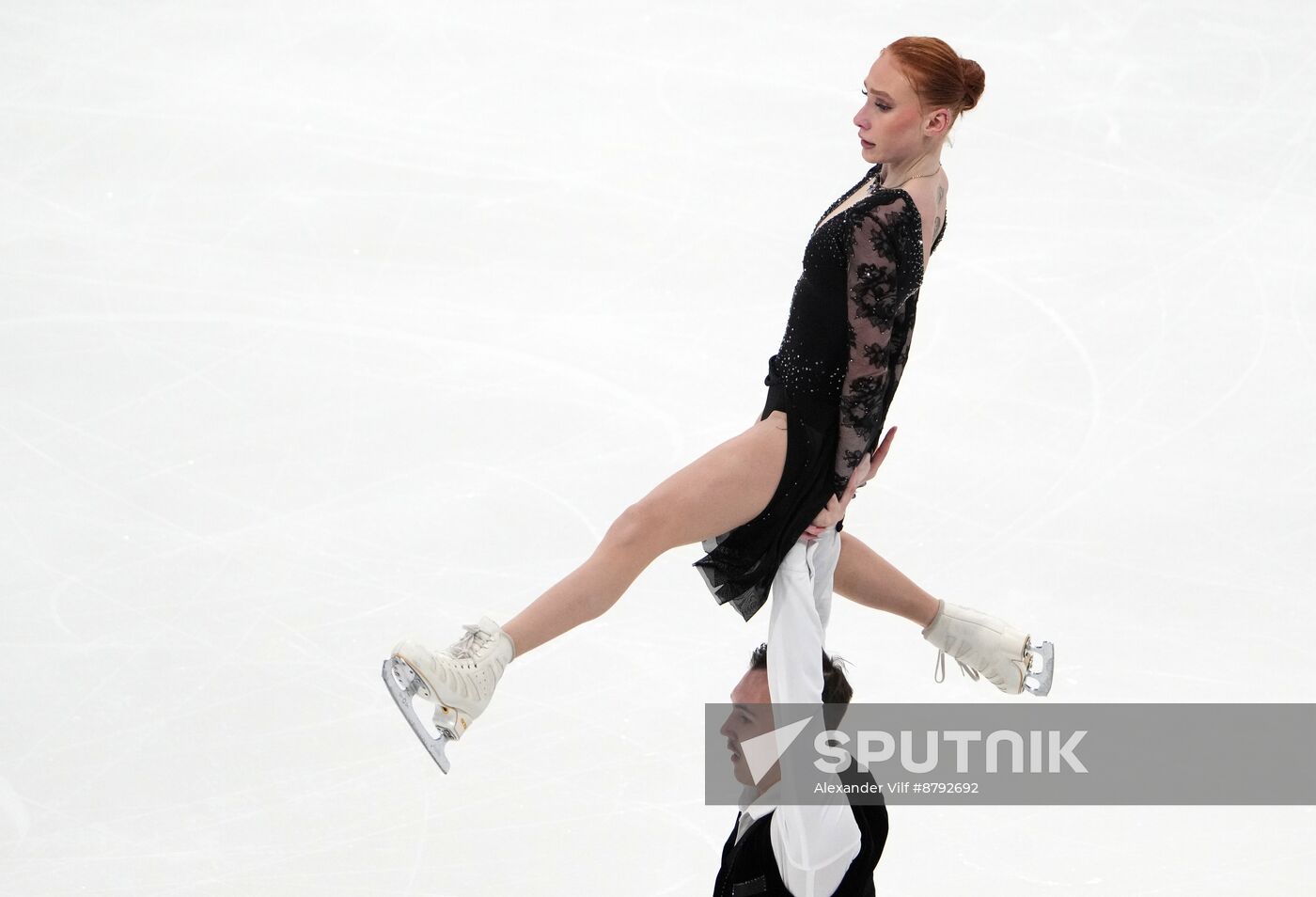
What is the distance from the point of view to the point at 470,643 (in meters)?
3.09

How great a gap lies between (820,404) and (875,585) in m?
0.63

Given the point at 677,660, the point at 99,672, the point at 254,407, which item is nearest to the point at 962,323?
the point at 677,660

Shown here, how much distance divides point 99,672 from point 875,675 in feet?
7.29

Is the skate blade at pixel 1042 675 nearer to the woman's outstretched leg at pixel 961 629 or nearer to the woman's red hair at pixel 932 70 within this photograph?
the woman's outstretched leg at pixel 961 629

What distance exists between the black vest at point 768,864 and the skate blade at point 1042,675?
890mm

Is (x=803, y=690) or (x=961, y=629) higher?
(x=961, y=629)

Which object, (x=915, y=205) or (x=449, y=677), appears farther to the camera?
(x=915, y=205)

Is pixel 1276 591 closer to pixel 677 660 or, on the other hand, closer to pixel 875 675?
pixel 875 675

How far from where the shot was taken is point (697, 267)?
673 cm

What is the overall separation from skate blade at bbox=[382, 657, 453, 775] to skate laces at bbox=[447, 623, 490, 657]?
0.36ft

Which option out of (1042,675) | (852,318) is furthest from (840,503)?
(1042,675)

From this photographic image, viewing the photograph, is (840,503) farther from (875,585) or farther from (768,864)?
(768,864)

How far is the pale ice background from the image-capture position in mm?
4195

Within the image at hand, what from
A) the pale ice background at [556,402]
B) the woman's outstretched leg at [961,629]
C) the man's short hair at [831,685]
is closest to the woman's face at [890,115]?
the woman's outstretched leg at [961,629]
